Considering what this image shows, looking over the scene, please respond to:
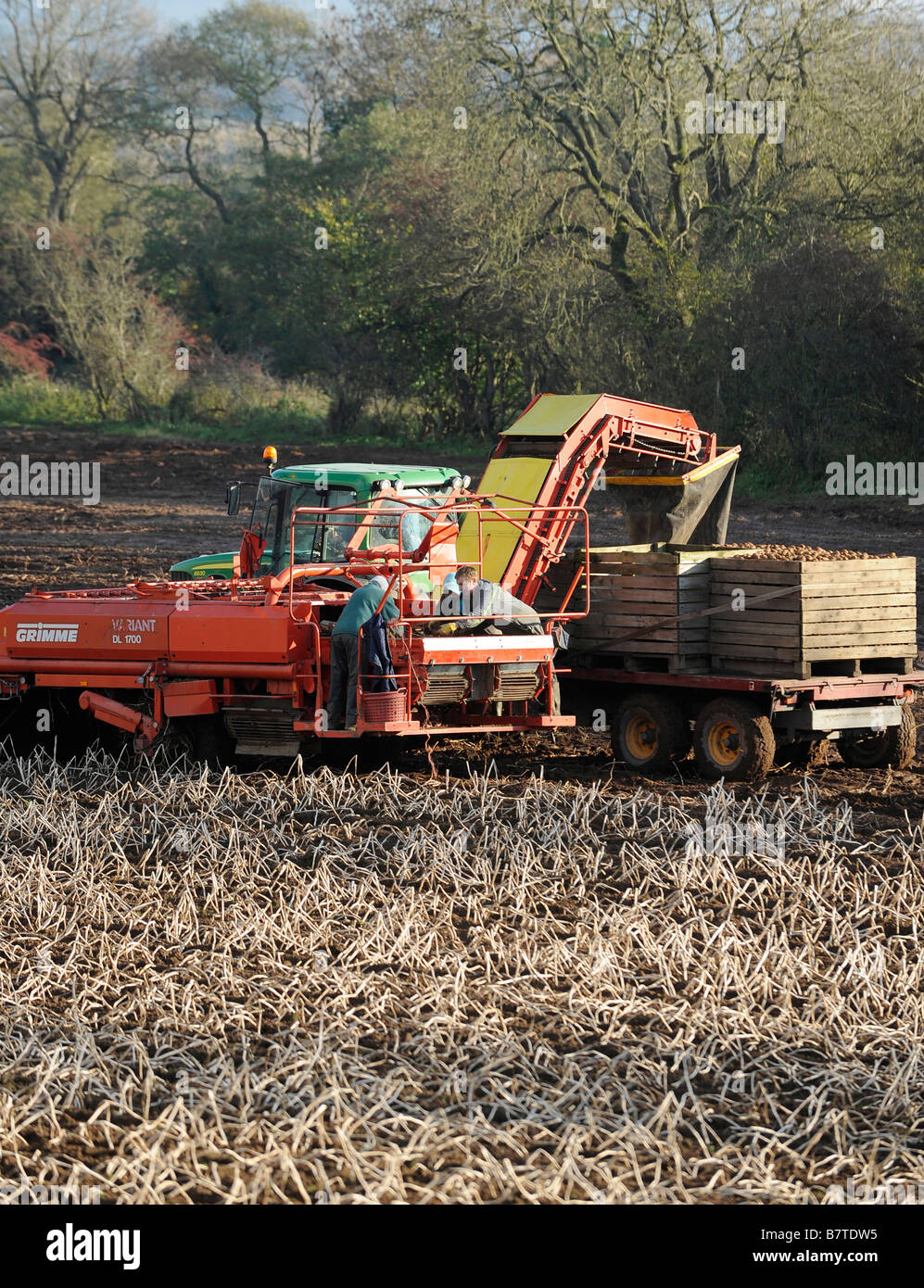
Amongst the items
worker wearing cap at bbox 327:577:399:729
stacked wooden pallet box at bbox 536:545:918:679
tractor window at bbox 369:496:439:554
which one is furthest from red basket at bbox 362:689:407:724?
stacked wooden pallet box at bbox 536:545:918:679

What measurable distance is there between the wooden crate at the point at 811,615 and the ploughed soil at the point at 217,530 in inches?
32.2

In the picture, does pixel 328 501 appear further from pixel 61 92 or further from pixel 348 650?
pixel 61 92

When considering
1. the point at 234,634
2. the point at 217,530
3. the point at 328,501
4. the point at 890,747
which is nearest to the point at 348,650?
the point at 234,634

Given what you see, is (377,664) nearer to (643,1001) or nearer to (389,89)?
(643,1001)

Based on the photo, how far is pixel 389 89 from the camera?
4097 cm

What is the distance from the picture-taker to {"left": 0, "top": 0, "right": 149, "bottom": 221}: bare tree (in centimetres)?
5009

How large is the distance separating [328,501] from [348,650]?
2.59 meters

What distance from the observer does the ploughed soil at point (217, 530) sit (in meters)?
11.8

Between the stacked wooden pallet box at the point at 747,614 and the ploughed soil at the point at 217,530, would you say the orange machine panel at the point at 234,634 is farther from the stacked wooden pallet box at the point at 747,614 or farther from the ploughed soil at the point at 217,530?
the stacked wooden pallet box at the point at 747,614

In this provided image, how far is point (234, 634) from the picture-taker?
1091cm

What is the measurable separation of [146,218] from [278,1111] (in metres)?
47.5

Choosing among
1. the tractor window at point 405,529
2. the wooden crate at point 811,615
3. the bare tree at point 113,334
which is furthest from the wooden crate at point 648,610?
the bare tree at point 113,334

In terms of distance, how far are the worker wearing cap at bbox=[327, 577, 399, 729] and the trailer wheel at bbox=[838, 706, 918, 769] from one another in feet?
11.9

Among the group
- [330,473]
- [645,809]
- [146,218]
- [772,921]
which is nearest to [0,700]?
[330,473]
